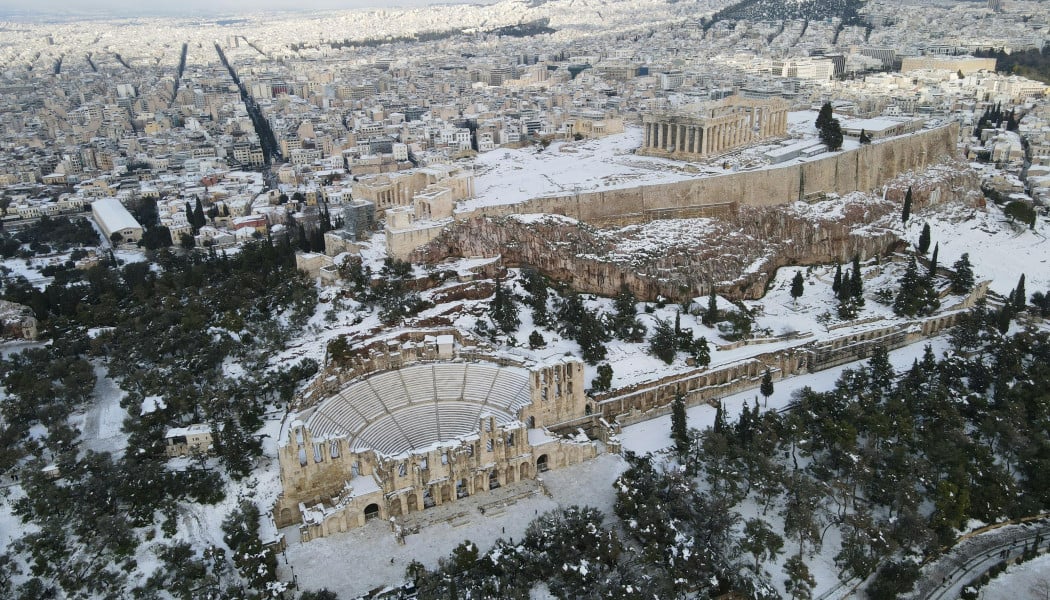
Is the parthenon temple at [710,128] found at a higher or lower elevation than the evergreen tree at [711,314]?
higher

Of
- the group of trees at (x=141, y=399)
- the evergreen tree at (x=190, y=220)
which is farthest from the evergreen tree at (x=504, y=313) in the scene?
the evergreen tree at (x=190, y=220)

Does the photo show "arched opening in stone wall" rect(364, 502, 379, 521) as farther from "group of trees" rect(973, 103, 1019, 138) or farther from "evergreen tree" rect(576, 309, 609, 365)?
"group of trees" rect(973, 103, 1019, 138)

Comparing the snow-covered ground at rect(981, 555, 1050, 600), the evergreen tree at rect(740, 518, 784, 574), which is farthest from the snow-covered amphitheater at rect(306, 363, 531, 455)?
the snow-covered ground at rect(981, 555, 1050, 600)

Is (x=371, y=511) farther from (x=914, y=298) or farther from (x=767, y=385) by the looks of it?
(x=914, y=298)

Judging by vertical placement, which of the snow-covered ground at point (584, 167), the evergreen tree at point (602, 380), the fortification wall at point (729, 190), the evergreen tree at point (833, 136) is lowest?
the evergreen tree at point (602, 380)

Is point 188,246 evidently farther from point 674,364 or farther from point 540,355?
point 674,364

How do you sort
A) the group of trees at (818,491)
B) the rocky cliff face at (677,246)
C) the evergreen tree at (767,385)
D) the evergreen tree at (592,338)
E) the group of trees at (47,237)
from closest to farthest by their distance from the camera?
the group of trees at (818,491), the evergreen tree at (767,385), the evergreen tree at (592,338), the rocky cliff face at (677,246), the group of trees at (47,237)

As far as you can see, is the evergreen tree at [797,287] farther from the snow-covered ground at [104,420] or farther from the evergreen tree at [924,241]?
the snow-covered ground at [104,420]
